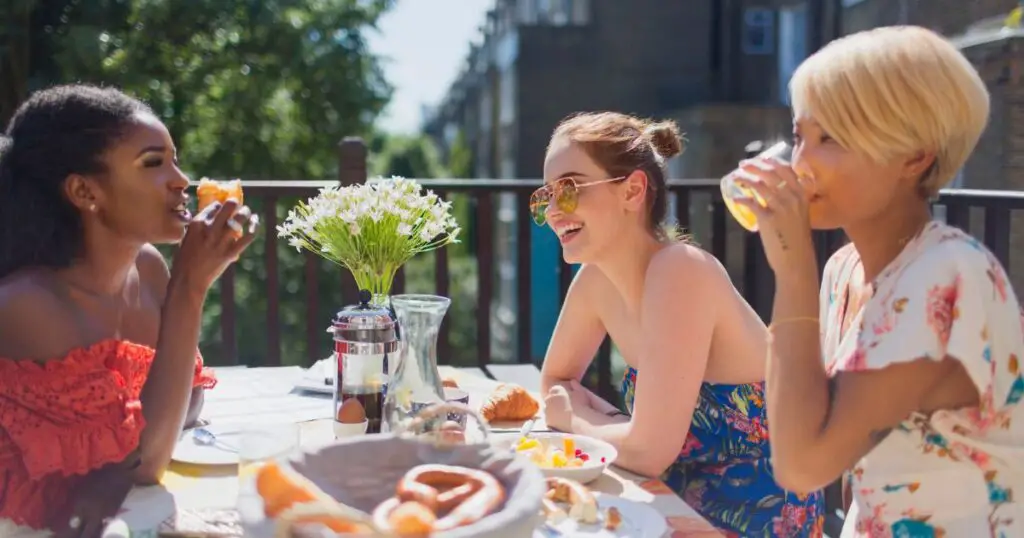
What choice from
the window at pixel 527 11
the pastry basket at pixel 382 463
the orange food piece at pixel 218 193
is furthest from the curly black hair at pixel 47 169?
the window at pixel 527 11

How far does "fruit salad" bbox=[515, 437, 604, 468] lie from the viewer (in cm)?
151

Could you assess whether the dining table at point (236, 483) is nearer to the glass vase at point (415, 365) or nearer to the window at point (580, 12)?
the glass vase at point (415, 365)

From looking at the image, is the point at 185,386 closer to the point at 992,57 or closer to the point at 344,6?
the point at 992,57

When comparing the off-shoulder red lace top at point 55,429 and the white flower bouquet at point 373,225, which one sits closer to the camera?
the off-shoulder red lace top at point 55,429

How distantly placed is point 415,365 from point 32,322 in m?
0.59

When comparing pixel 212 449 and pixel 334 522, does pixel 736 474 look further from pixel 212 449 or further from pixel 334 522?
pixel 334 522

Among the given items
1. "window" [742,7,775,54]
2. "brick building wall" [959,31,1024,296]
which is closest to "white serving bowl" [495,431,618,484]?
"brick building wall" [959,31,1024,296]

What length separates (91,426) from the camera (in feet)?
4.57

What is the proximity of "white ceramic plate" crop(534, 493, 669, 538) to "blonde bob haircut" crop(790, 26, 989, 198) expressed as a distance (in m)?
0.57

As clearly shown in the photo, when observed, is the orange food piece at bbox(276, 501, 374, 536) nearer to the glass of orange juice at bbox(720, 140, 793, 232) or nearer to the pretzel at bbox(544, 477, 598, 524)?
the pretzel at bbox(544, 477, 598, 524)

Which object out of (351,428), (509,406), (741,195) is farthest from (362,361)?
(741,195)

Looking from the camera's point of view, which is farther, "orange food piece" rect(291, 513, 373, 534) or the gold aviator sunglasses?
the gold aviator sunglasses

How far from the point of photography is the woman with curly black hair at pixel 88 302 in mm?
1371

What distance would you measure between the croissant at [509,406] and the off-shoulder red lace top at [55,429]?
26.4 inches
